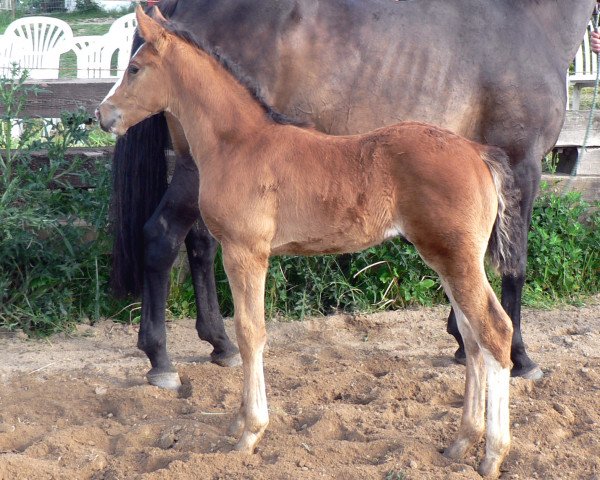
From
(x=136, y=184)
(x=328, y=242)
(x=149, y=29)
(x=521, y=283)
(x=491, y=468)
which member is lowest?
(x=491, y=468)

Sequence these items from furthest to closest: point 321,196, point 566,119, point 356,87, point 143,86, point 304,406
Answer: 1. point 566,119
2. point 356,87
3. point 304,406
4. point 143,86
5. point 321,196

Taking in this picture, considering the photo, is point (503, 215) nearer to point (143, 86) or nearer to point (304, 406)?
point (304, 406)

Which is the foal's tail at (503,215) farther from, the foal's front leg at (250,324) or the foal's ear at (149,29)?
the foal's ear at (149,29)

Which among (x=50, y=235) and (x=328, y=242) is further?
(x=50, y=235)

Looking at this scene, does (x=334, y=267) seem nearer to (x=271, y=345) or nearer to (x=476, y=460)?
(x=271, y=345)

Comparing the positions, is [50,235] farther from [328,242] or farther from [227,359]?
[328,242]

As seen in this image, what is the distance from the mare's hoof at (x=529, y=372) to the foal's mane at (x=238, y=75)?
6.06ft

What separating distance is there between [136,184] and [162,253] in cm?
48

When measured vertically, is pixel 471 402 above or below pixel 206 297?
above

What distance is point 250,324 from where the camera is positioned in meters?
3.32

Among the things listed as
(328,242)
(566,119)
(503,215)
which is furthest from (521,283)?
(566,119)

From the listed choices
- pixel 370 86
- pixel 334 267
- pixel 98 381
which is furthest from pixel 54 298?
pixel 370 86

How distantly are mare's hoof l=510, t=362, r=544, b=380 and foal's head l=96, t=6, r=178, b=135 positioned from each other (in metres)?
2.31

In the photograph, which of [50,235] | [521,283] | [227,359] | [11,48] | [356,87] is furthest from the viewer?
[11,48]
